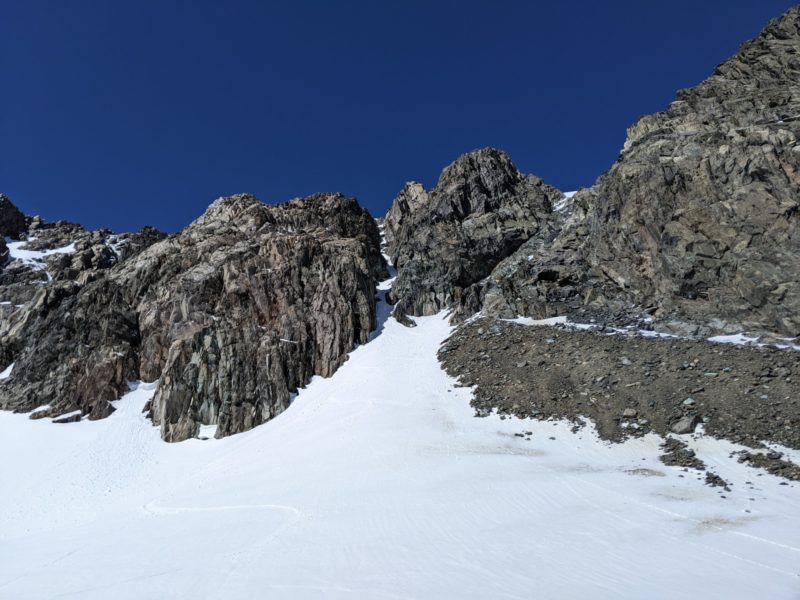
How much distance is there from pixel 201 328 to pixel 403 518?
3449 cm

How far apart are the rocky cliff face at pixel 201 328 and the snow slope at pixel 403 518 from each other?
7.05 metres

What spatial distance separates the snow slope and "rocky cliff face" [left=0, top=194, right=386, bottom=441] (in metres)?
7.05

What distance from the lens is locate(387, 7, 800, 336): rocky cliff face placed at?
2958cm

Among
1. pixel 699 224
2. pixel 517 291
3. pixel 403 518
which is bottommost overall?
pixel 403 518

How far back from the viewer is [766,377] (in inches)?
922

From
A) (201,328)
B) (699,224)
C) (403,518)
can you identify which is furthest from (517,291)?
(403,518)

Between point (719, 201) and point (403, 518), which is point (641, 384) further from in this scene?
point (403, 518)

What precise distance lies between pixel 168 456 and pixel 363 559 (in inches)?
1078

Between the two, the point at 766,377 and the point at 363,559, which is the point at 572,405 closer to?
the point at 766,377

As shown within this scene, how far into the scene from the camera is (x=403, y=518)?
1493 cm

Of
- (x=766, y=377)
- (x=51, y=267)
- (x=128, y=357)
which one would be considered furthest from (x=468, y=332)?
(x=51, y=267)

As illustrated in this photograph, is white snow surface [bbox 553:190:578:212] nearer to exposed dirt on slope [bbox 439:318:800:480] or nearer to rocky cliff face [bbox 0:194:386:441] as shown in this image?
rocky cliff face [bbox 0:194:386:441]

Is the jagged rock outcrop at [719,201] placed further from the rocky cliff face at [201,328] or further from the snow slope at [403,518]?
the rocky cliff face at [201,328]

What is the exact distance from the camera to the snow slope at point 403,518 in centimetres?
1055
